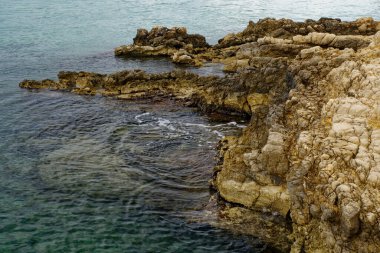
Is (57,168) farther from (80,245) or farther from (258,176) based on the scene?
(258,176)

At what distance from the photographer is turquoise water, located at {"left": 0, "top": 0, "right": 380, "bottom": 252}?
19.8m

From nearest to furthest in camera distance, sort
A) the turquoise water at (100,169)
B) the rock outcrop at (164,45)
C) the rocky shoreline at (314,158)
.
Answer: the rocky shoreline at (314,158)
the turquoise water at (100,169)
the rock outcrop at (164,45)

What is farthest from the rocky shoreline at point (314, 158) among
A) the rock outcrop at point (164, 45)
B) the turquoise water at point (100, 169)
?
the rock outcrop at point (164, 45)

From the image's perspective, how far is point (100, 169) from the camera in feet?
87.0

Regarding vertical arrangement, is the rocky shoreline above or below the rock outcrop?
below

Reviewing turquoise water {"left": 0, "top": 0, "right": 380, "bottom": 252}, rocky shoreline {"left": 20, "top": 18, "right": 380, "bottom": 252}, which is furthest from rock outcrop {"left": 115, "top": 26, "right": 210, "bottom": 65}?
rocky shoreline {"left": 20, "top": 18, "right": 380, "bottom": 252}

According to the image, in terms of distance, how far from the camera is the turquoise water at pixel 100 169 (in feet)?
64.8

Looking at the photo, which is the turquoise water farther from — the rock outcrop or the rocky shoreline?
the rock outcrop

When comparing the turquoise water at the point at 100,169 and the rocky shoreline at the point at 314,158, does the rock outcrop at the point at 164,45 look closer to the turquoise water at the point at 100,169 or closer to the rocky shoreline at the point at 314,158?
the turquoise water at the point at 100,169

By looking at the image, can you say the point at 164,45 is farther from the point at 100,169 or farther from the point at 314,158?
the point at 314,158

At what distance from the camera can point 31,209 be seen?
72.7 feet

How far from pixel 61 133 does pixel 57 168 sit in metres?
6.49

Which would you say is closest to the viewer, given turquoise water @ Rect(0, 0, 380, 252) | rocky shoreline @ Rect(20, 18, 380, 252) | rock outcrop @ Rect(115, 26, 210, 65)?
rocky shoreline @ Rect(20, 18, 380, 252)

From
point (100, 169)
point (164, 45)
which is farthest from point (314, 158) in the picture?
point (164, 45)
